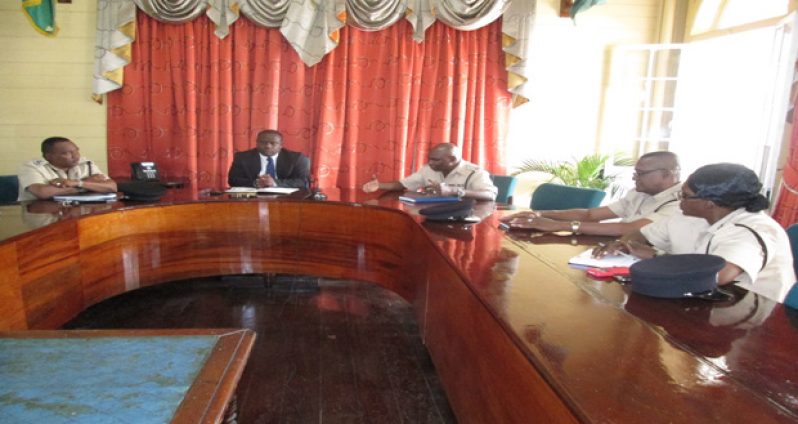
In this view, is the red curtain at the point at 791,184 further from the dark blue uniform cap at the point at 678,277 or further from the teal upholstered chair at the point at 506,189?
the dark blue uniform cap at the point at 678,277

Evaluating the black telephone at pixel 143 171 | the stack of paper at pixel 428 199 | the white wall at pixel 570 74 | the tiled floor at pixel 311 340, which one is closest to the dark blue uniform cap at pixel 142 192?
the tiled floor at pixel 311 340

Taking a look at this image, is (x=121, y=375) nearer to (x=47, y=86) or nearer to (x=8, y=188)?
(x=8, y=188)

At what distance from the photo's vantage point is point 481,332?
1224 millimetres

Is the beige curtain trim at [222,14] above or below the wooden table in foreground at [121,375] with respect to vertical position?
above

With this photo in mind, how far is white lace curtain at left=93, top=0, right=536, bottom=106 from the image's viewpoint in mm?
3699

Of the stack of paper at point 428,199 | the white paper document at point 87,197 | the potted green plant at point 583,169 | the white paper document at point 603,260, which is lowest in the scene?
the white paper document at point 87,197

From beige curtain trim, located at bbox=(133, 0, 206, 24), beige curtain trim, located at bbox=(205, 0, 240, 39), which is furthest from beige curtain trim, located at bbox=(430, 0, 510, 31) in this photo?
beige curtain trim, located at bbox=(133, 0, 206, 24)

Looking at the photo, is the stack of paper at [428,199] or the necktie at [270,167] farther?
the necktie at [270,167]

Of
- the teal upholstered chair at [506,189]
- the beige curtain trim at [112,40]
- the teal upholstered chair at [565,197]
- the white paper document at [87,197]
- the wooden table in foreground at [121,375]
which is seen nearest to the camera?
the wooden table in foreground at [121,375]

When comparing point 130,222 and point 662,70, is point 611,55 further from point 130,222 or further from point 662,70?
point 130,222

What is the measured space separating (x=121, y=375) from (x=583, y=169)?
376 cm

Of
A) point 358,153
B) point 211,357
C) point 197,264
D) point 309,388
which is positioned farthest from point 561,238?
point 358,153

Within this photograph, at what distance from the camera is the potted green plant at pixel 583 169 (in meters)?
3.93

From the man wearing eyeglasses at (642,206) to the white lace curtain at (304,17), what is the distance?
6.86 feet
